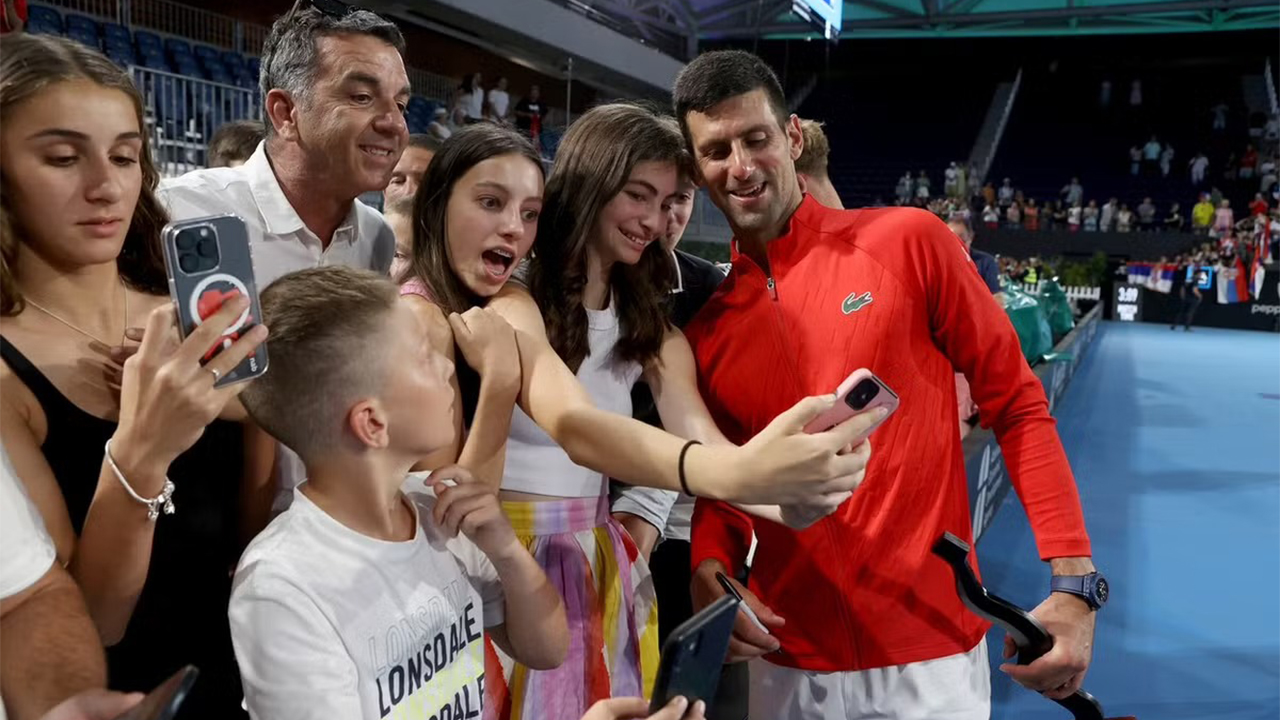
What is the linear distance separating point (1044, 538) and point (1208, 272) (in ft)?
66.3

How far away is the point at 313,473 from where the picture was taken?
1.14 metres

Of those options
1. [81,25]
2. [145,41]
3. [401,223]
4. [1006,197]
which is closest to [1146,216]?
[1006,197]

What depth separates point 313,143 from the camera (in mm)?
1851

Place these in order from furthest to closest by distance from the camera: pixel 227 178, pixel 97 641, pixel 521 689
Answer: pixel 227 178, pixel 521 689, pixel 97 641

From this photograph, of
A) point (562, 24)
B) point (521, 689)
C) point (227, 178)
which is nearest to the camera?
point (521, 689)

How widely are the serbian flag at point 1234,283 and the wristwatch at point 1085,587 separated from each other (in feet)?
64.1

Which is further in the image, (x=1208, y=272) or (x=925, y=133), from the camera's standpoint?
(x=925, y=133)

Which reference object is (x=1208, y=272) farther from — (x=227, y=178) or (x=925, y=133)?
(x=227, y=178)

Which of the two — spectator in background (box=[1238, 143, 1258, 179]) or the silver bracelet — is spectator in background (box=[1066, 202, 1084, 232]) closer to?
spectator in background (box=[1238, 143, 1258, 179])

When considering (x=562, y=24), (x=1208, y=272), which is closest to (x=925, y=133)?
(x=1208, y=272)

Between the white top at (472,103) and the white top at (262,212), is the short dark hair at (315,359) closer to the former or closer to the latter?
the white top at (262,212)

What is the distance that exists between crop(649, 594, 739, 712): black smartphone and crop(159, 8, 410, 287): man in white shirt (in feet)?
4.13

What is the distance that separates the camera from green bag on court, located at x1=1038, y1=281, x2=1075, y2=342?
925 cm

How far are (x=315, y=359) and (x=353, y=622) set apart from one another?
319mm
